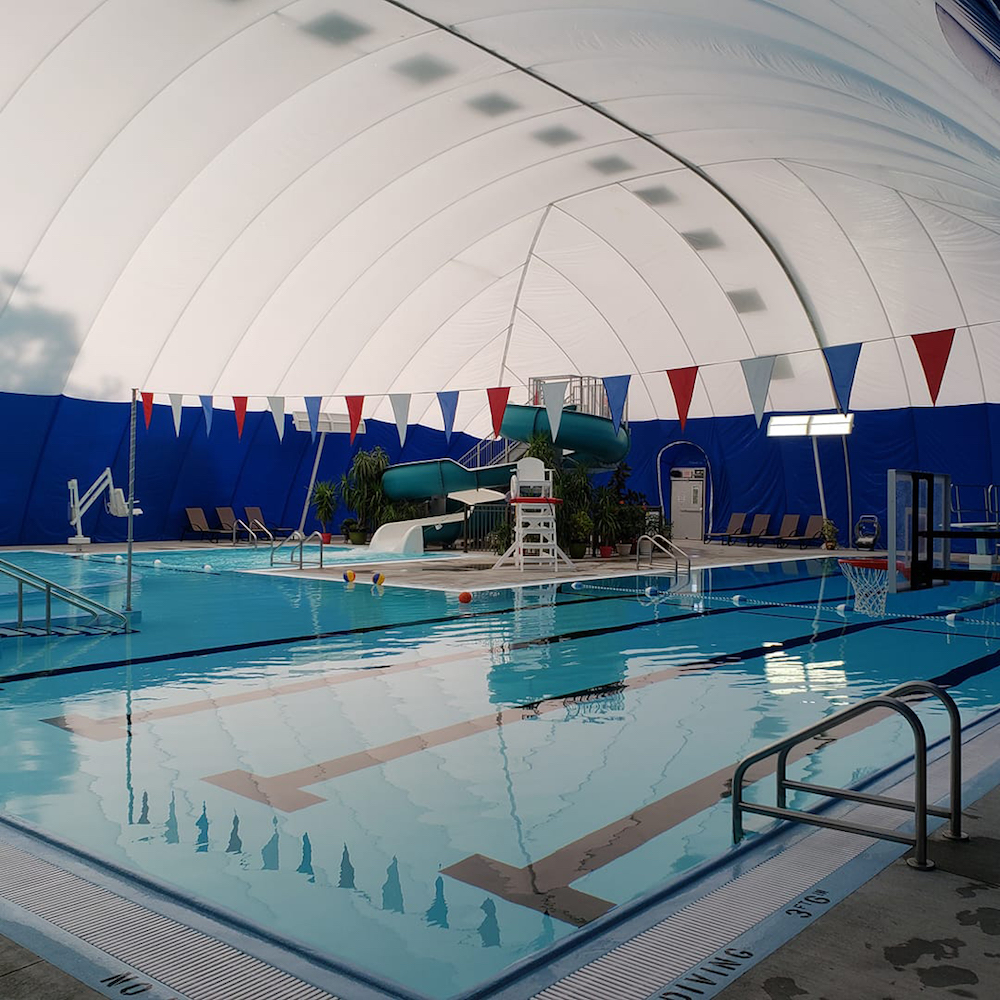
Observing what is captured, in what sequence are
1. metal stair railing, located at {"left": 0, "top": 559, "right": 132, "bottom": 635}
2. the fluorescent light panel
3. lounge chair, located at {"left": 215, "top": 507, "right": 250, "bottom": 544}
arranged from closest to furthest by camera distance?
metal stair railing, located at {"left": 0, "top": 559, "right": 132, "bottom": 635}
lounge chair, located at {"left": 215, "top": 507, "right": 250, "bottom": 544}
the fluorescent light panel

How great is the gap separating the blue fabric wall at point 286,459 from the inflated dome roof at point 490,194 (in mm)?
674

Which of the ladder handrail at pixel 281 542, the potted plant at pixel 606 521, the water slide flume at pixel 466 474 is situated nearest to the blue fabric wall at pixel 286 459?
the ladder handrail at pixel 281 542

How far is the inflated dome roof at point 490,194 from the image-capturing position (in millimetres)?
10969

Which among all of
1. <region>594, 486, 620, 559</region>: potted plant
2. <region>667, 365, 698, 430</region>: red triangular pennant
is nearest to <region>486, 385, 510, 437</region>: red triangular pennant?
<region>667, 365, 698, 430</region>: red triangular pennant

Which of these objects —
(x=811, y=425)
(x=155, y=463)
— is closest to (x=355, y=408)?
(x=155, y=463)

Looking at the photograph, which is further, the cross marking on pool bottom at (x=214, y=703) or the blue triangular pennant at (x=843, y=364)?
the blue triangular pennant at (x=843, y=364)

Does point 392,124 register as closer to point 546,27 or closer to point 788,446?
point 546,27

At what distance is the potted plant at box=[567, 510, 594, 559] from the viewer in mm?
19373

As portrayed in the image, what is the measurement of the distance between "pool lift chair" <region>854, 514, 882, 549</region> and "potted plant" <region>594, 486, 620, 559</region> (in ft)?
20.4

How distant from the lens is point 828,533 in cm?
2409

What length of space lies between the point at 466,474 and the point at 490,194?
6.86 metres

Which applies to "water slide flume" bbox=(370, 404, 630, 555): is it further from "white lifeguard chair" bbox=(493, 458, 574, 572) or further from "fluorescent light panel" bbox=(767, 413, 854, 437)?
"fluorescent light panel" bbox=(767, 413, 854, 437)

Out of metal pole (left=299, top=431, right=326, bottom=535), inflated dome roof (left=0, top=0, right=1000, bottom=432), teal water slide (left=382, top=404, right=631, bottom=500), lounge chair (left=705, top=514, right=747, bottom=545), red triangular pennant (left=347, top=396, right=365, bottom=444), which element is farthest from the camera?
lounge chair (left=705, top=514, right=747, bottom=545)

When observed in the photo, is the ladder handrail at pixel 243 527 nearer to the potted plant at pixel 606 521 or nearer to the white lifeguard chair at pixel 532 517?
the white lifeguard chair at pixel 532 517
